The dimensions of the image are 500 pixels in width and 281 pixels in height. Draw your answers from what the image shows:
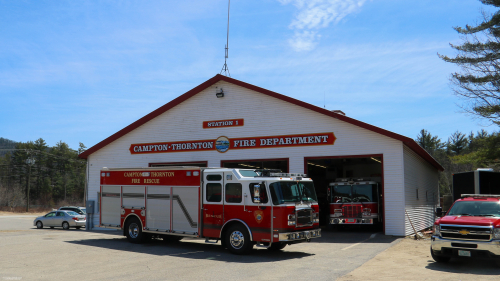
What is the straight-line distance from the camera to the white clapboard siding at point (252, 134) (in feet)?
61.2

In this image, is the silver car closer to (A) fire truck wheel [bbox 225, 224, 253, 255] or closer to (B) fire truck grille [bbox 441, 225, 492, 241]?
(A) fire truck wheel [bbox 225, 224, 253, 255]

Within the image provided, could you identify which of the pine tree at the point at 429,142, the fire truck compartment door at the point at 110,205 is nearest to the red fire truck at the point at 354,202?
the fire truck compartment door at the point at 110,205

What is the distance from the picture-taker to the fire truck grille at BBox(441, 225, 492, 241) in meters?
10.2

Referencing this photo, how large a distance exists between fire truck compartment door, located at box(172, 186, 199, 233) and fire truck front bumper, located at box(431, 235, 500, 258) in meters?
7.46

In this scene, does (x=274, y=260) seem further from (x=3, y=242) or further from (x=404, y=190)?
(x=3, y=242)

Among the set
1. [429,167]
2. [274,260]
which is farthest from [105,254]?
[429,167]

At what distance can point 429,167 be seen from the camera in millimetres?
27938

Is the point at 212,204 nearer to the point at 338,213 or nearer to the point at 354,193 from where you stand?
the point at 338,213

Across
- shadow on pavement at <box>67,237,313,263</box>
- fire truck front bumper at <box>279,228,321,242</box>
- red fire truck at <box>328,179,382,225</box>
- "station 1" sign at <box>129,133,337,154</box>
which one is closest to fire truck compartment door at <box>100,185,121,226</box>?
shadow on pavement at <box>67,237,313,263</box>

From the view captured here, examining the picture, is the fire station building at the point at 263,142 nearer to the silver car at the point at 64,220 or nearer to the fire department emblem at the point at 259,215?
the silver car at the point at 64,220

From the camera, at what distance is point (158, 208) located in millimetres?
15438

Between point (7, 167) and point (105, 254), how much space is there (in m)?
95.0

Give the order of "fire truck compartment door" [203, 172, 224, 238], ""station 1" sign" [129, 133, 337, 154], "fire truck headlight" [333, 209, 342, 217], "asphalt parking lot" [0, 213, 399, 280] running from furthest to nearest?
"fire truck headlight" [333, 209, 342, 217] → ""station 1" sign" [129, 133, 337, 154] → "fire truck compartment door" [203, 172, 224, 238] → "asphalt parking lot" [0, 213, 399, 280]

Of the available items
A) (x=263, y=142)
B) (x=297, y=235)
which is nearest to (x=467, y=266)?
(x=297, y=235)
